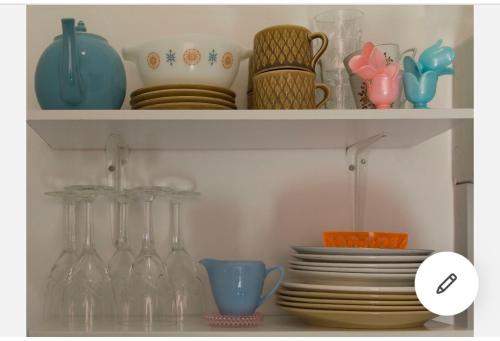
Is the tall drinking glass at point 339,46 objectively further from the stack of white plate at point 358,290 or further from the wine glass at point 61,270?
the wine glass at point 61,270

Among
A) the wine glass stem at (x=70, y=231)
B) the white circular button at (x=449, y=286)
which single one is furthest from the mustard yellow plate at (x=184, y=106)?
the white circular button at (x=449, y=286)

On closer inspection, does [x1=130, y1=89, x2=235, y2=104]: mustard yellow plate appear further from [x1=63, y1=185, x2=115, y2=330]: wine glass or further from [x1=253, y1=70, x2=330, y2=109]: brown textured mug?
Answer: [x1=63, y1=185, x2=115, y2=330]: wine glass

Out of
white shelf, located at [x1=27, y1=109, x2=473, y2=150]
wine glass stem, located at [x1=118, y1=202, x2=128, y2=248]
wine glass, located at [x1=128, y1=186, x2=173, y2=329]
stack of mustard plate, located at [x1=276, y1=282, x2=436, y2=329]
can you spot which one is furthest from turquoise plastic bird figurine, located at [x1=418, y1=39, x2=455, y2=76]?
wine glass stem, located at [x1=118, y1=202, x2=128, y2=248]

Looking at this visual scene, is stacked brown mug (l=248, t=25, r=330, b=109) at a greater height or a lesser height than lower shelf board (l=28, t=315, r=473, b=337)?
greater

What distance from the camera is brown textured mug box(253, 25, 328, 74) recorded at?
46.6 inches

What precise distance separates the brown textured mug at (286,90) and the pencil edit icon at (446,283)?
0.36m

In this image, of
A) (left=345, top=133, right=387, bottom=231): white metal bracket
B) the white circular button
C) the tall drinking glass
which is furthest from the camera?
(left=345, top=133, right=387, bottom=231): white metal bracket

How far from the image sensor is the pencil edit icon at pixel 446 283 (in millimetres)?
1061

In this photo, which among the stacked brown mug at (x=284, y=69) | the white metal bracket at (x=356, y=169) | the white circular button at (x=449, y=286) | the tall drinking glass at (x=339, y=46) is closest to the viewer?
the white circular button at (x=449, y=286)

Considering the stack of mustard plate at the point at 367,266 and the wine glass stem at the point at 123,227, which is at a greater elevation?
the wine glass stem at the point at 123,227

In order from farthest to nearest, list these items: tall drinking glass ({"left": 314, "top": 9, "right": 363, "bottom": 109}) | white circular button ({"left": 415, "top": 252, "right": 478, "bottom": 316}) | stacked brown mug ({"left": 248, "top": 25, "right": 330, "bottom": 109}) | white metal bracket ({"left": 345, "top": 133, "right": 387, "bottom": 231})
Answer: white metal bracket ({"left": 345, "top": 133, "right": 387, "bottom": 231})
tall drinking glass ({"left": 314, "top": 9, "right": 363, "bottom": 109})
stacked brown mug ({"left": 248, "top": 25, "right": 330, "bottom": 109})
white circular button ({"left": 415, "top": 252, "right": 478, "bottom": 316})

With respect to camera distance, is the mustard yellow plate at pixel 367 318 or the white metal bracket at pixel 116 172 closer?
the mustard yellow plate at pixel 367 318

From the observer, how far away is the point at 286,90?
1155 millimetres

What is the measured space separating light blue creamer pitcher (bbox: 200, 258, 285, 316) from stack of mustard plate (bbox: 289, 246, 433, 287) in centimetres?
9
